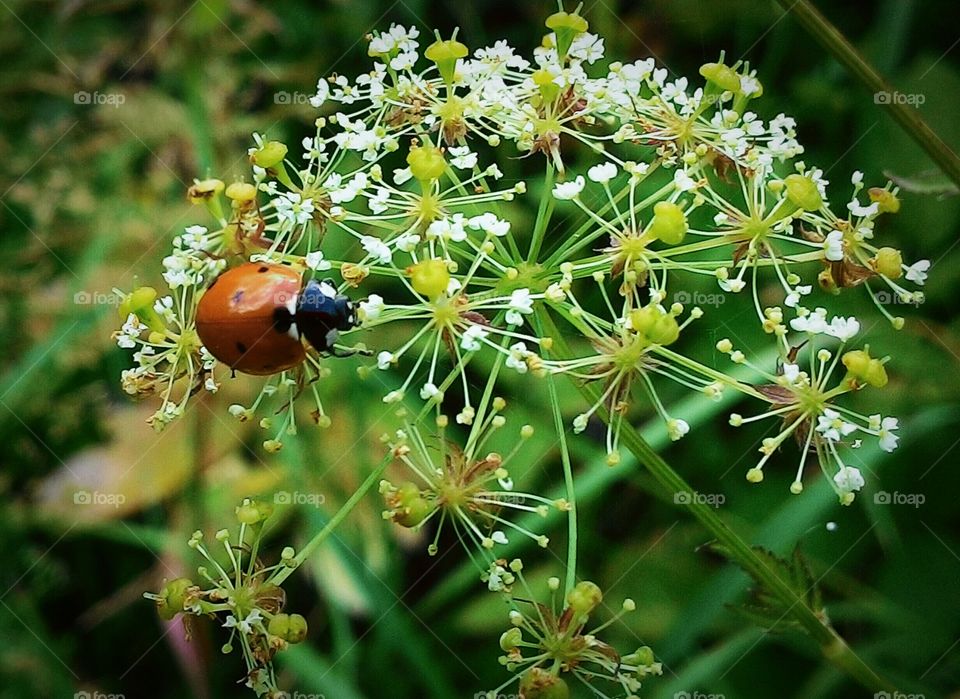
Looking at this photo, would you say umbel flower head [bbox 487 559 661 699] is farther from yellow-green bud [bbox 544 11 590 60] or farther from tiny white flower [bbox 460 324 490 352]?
yellow-green bud [bbox 544 11 590 60]

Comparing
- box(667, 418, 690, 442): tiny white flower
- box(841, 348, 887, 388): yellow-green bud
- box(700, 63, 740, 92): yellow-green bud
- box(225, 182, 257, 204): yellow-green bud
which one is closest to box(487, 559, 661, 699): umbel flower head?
box(667, 418, 690, 442): tiny white flower

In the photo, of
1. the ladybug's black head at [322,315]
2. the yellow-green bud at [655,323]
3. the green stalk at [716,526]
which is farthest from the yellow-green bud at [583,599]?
the ladybug's black head at [322,315]

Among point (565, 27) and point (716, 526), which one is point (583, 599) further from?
point (565, 27)

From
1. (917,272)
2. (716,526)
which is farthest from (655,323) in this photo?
(917,272)

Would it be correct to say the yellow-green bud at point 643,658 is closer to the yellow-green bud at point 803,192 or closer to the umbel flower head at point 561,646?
the umbel flower head at point 561,646

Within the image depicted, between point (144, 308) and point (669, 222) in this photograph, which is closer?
point (669, 222)

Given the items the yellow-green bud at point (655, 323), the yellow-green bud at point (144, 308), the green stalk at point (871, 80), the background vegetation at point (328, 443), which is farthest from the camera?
the background vegetation at point (328, 443)

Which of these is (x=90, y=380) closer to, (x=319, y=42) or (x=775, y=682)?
(x=319, y=42)
